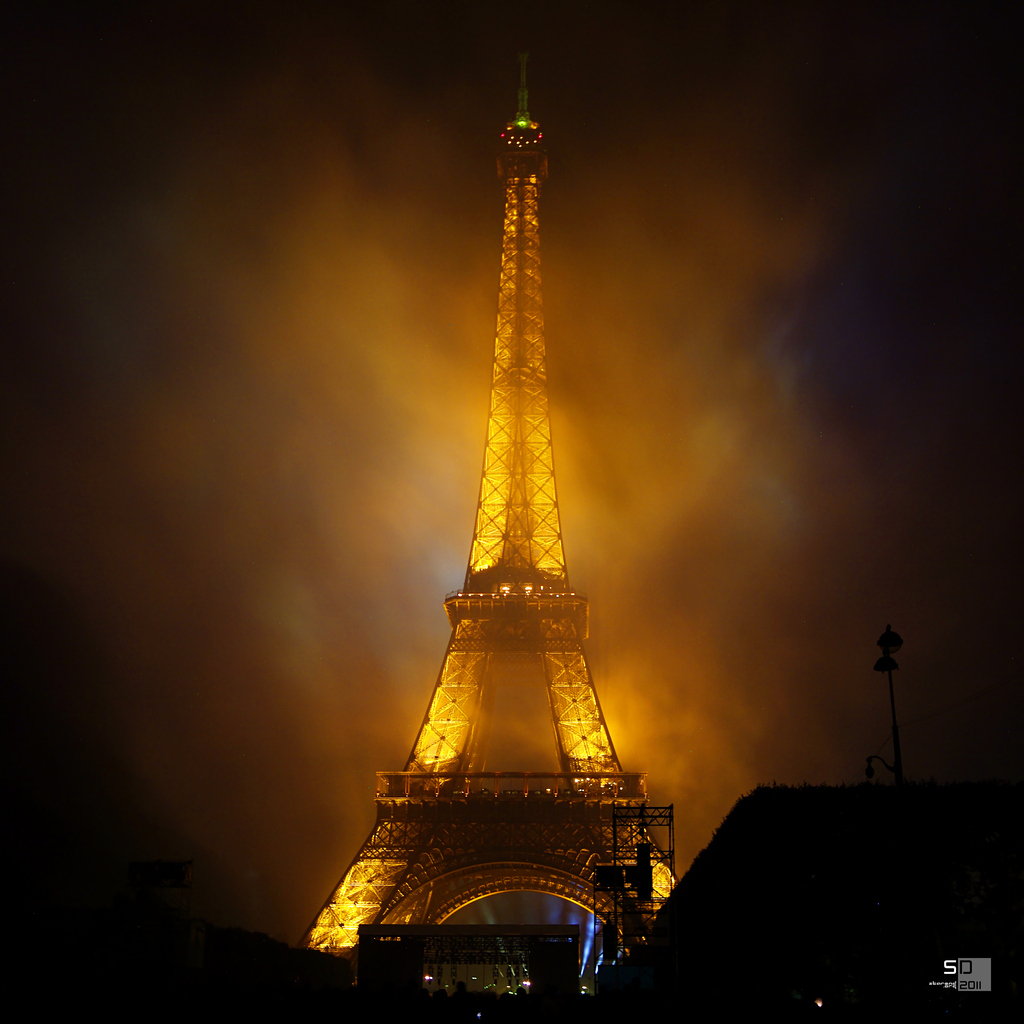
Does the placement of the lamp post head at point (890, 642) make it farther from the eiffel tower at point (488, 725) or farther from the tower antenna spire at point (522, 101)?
the tower antenna spire at point (522, 101)

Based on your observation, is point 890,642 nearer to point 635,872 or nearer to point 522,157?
point 635,872

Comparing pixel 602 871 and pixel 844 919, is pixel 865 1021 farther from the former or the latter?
pixel 602 871

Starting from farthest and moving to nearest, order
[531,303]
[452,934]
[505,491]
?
[531,303], [505,491], [452,934]

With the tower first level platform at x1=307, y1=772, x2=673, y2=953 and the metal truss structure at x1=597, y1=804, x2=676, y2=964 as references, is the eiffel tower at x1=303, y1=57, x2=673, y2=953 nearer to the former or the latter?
the tower first level platform at x1=307, y1=772, x2=673, y2=953

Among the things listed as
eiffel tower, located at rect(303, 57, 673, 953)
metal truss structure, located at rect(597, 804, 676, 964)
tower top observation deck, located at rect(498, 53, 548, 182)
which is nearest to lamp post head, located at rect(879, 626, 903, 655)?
metal truss structure, located at rect(597, 804, 676, 964)

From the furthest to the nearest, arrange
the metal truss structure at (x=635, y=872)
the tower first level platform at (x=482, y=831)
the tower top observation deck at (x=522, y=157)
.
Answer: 1. the tower top observation deck at (x=522, y=157)
2. the tower first level platform at (x=482, y=831)
3. the metal truss structure at (x=635, y=872)

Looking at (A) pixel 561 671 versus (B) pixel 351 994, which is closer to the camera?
(B) pixel 351 994

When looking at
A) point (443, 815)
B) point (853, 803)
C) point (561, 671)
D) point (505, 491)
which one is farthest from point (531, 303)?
point (853, 803)

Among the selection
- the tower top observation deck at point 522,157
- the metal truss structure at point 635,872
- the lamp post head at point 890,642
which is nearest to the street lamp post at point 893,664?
the lamp post head at point 890,642

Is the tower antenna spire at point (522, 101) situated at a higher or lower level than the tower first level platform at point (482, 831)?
higher
